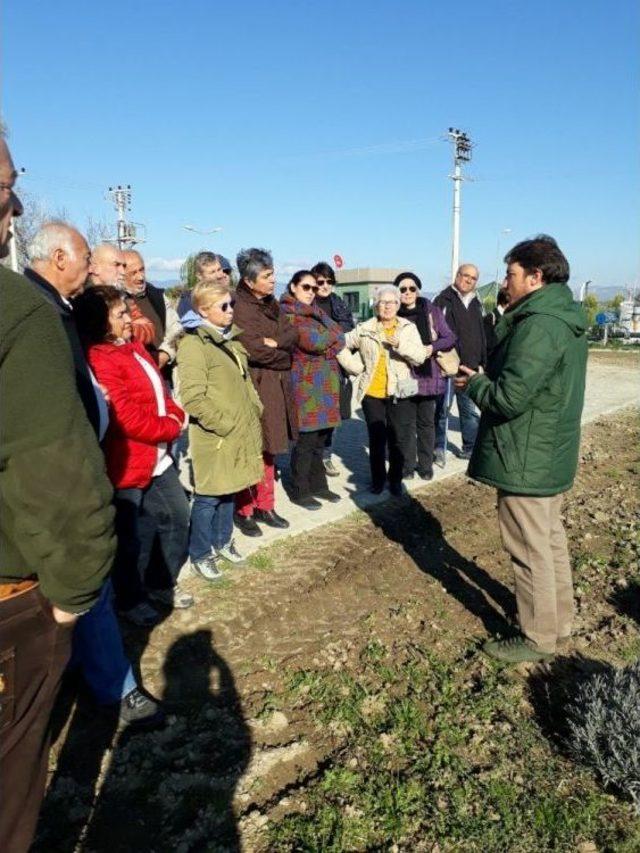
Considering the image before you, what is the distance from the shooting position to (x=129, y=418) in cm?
312

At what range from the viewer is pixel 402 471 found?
19.7 feet

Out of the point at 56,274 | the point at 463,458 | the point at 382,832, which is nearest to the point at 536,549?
the point at 382,832

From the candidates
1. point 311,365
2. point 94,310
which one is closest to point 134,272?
point 94,310

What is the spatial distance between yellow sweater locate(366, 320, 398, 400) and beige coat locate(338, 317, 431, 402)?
3 centimetres

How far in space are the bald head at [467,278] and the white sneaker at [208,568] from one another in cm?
434

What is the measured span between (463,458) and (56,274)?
5953 mm

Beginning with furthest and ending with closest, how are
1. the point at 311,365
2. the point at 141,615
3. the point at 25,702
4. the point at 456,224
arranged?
the point at 456,224 < the point at 311,365 < the point at 141,615 < the point at 25,702

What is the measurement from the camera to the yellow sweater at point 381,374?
222 inches

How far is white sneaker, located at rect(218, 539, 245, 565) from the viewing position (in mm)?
4493

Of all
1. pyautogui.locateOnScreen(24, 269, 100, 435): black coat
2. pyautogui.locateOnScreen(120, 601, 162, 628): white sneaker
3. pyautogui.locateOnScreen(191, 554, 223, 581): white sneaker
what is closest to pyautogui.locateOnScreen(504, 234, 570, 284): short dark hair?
pyautogui.locateOnScreen(24, 269, 100, 435): black coat

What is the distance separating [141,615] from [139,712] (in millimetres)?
854

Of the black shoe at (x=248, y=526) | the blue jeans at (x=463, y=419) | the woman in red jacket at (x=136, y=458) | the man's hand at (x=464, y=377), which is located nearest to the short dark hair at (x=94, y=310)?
the woman in red jacket at (x=136, y=458)

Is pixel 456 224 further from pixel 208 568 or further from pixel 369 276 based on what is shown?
pixel 208 568

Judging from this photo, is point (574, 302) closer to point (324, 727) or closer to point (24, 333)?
point (324, 727)
